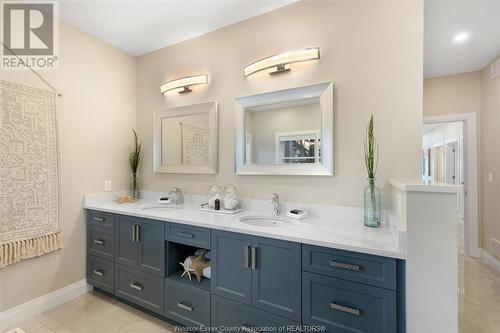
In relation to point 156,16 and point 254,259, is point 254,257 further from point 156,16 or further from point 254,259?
point 156,16

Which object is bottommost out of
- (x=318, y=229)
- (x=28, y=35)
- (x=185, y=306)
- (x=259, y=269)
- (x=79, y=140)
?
(x=185, y=306)

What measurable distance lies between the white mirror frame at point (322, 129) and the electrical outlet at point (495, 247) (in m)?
2.80

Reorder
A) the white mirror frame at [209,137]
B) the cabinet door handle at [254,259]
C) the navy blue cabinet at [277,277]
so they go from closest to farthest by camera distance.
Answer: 1. the navy blue cabinet at [277,277]
2. the cabinet door handle at [254,259]
3. the white mirror frame at [209,137]

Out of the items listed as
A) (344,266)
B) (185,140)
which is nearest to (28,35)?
(185,140)

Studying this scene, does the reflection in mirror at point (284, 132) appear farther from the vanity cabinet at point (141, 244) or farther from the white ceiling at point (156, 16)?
the vanity cabinet at point (141, 244)

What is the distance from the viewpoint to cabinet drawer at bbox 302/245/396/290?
114 cm

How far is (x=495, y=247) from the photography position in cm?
295

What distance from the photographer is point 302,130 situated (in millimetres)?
1930

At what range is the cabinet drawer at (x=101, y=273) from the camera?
2.17m

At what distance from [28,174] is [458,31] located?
13.6 feet

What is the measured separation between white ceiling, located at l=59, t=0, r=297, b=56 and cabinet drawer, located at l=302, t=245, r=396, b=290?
77.2 inches

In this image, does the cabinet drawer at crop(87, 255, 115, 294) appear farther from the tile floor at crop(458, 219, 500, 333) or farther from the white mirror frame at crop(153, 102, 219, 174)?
the tile floor at crop(458, 219, 500, 333)

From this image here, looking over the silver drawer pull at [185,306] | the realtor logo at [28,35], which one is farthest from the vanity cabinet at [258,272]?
the realtor logo at [28,35]

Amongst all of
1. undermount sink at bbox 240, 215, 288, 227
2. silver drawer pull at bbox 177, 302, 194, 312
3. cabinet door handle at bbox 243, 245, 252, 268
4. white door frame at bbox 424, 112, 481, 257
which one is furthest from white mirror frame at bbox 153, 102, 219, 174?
white door frame at bbox 424, 112, 481, 257
